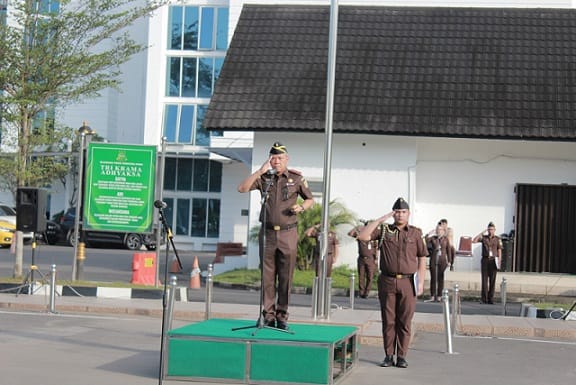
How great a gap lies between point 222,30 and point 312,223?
23.0 meters

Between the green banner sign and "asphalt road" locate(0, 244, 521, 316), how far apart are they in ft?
7.54

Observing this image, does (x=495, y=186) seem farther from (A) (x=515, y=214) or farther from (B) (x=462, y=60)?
(B) (x=462, y=60)

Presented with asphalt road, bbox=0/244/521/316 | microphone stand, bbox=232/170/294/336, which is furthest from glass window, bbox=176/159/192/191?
microphone stand, bbox=232/170/294/336

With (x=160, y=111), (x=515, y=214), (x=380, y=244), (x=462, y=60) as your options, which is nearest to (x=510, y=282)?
(x=515, y=214)

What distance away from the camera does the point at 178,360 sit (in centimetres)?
1111

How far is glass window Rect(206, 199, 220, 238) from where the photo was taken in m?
49.9

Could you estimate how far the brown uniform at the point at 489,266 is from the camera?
82.5 feet

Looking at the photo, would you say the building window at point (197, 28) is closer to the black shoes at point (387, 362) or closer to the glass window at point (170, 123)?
the glass window at point (170, 123)

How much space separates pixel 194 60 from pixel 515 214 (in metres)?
24.0

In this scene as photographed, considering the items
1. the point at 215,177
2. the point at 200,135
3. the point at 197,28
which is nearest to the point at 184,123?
the point at 200,135

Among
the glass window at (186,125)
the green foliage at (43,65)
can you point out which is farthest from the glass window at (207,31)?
the green foliage at (43,65)

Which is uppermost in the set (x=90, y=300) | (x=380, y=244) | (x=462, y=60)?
(x=462, y=60)

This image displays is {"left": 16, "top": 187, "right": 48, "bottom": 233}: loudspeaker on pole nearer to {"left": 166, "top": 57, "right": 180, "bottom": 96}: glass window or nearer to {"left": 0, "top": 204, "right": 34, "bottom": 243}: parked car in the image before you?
{"left": 0, "top": 204, "right": 34, "bottom": 243}: parked car

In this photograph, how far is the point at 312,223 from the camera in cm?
2897
